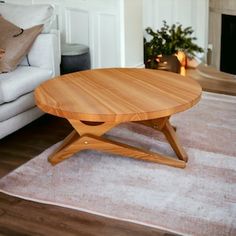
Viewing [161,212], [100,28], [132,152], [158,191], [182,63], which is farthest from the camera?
[182,63]

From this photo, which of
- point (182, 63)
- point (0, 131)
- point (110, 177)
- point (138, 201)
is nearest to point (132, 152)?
point (110, 177)

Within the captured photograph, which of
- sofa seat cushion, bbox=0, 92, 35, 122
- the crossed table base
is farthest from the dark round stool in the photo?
the crossed table base

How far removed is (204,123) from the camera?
3.58m

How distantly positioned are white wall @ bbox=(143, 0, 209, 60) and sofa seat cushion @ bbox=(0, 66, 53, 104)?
2036 millimetres

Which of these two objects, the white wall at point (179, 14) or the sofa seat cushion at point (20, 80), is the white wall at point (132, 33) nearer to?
the white wall at point (179, 14)

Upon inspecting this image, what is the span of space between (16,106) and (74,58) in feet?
3.36

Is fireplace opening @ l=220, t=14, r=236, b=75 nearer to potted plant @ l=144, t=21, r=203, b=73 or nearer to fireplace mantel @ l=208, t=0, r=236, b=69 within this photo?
fireplace mantel @ l=208, t=0, r=236, b=69

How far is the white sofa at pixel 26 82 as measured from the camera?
319cm

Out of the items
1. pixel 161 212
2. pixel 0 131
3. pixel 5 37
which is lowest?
pixel 161 212

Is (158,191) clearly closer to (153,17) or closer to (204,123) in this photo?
(204,123)

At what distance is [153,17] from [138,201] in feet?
10.3

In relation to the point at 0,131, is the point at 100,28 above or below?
above

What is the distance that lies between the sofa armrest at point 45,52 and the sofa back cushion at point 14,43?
0.19ft

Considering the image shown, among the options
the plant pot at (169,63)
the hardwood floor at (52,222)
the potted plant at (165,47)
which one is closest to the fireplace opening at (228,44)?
the potted plant at (165,47)
